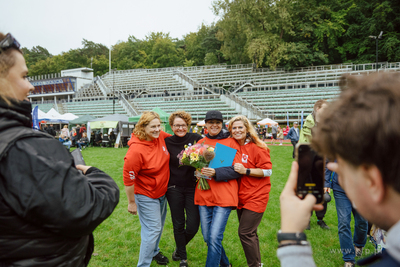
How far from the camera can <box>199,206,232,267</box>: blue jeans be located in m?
2.92

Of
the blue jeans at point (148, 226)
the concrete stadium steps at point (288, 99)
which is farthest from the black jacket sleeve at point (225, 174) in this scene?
the concrete stadium steps at point (288, 99)

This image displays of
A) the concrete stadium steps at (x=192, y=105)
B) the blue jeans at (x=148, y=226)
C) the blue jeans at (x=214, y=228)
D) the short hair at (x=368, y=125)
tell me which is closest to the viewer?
the short hair at (x=368, y=125)

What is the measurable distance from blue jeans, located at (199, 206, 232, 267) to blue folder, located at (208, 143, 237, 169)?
0.53 meters

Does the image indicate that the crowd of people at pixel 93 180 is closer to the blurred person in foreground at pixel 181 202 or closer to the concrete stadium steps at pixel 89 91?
the blurred person in foreground at pixel 181 202

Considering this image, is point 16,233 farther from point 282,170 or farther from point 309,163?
point 282,170

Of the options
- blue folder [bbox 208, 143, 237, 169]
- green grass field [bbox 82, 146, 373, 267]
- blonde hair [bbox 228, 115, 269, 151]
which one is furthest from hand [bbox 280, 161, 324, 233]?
green grass field [bbox 82, 146, 373, 267]

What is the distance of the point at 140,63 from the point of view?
65.4 meters

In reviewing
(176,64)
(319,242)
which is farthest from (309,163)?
(176,64)

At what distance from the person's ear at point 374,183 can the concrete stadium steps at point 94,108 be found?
104 ft

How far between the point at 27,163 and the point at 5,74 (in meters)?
0.44

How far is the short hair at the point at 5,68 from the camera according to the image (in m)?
1.08

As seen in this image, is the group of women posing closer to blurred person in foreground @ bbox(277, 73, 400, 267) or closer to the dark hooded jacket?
the dark hooded jacket

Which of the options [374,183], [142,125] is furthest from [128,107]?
[374,183]

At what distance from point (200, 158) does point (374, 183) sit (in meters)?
2.41
